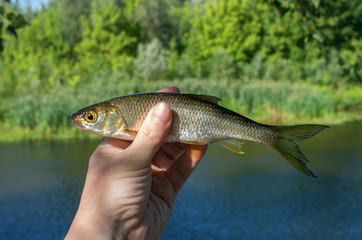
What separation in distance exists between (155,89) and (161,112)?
38.8ft

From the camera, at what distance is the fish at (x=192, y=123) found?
1986mm

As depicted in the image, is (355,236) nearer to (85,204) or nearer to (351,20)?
(85,204)

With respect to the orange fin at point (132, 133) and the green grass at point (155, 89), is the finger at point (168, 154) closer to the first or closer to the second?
the orange fin at point (132, 133)

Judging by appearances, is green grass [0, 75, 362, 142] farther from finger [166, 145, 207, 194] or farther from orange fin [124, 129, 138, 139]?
orange fin [124, 129, 138, 139]

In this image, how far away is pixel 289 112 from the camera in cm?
1303

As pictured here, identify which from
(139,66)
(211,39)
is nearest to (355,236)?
(139,66)

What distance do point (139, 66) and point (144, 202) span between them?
22.1m

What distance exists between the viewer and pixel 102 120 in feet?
6.59

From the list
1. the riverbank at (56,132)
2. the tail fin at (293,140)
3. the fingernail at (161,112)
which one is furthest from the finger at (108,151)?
the riverbank at (56,132)

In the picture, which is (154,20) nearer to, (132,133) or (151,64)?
(151,64)

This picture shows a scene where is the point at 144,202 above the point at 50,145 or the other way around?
above

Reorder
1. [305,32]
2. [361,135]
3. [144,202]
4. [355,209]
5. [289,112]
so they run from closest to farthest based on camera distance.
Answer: [144,202] → [305,32] → [355,209] → [361,135] → [289,112]

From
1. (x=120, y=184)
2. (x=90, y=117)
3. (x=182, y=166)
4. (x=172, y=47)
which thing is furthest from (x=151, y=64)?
(x=120, y=184)

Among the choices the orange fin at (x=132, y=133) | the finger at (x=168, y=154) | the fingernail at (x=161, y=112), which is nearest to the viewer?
the fingernail at (x=161, y=112)
